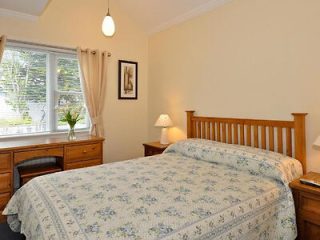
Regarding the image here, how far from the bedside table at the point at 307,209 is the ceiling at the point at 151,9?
2153mm

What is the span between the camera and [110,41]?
11.8 feet

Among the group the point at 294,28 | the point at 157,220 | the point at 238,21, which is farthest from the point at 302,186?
the point at 238,21

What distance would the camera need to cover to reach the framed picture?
3.71 meters

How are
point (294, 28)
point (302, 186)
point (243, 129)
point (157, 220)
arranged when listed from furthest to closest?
point (243, 129)
point (294, 28)
point (302, 186)
point (157, 220)

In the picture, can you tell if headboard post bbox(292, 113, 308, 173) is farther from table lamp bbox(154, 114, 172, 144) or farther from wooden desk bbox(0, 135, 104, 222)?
wooden desk bbox(0, 135, 104, 222)

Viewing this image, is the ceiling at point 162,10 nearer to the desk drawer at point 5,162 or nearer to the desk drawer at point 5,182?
the desk drawer at point 5,162

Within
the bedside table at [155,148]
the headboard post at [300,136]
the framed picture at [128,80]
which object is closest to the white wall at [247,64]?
the headboard post at [300,136]

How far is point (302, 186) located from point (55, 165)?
2689 mm

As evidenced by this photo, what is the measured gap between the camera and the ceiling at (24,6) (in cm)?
258

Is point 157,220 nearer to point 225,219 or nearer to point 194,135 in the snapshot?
point 225,219

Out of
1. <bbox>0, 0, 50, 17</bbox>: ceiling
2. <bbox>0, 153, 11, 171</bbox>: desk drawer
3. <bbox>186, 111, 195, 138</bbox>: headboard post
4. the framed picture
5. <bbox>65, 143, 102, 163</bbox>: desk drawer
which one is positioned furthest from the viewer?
the framed picture

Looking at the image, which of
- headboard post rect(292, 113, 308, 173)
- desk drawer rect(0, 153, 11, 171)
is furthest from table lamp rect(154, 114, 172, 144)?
desk drawer rect(0, 153, 11, 171)

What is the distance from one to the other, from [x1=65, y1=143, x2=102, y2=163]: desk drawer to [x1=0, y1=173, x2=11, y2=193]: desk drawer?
60 centimetres

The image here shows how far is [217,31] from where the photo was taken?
9.37ft
